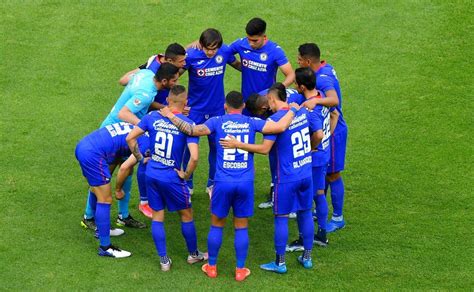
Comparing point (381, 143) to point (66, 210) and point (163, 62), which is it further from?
point (66, 210)

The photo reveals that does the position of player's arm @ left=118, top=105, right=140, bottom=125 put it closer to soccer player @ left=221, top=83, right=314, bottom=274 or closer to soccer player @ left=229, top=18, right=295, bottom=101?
soccer player @ left=221, top=83, right=314, bottom=274

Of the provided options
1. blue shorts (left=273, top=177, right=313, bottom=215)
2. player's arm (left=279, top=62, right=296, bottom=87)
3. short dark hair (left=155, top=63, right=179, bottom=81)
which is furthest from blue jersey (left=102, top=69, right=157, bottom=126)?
blue shorts (left=273, top=177, right=313, bottom=215)

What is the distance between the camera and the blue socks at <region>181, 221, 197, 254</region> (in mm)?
11227

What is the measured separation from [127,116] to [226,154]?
1.81 m

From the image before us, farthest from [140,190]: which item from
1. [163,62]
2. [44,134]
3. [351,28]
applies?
[351,28]

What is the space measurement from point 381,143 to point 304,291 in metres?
4.63

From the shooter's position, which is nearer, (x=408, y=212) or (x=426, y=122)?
(x=408, y=212)

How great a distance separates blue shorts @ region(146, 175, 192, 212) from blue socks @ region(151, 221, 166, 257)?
214 millimetres

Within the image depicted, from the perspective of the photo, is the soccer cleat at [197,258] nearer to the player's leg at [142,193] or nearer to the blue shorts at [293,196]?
the blue shorts at [293,196]

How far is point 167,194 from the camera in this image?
36.3ft

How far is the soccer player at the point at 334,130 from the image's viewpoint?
11.7m

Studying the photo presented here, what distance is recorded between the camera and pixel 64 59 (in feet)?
55.9

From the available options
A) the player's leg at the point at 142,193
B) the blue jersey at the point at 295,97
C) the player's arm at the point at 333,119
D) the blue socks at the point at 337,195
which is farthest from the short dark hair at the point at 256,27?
the player's leg at the point at 142,193

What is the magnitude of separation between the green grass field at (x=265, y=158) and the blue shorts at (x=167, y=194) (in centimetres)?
90
